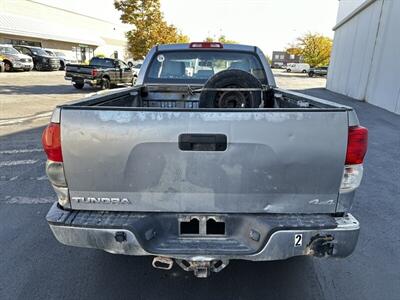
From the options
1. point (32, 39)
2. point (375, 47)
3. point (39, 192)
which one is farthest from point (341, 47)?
point (32, 39)

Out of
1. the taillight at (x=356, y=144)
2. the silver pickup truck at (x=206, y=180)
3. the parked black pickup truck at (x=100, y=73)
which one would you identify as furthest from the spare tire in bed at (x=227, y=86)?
the parked black pickup truck at (x=100, y=73)

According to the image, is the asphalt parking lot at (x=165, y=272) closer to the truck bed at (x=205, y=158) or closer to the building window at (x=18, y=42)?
the truck bed at (x=205, y=158)

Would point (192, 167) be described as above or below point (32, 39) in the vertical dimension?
below

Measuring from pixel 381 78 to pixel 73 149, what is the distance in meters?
16.4

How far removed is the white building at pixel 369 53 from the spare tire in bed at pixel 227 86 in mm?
12091

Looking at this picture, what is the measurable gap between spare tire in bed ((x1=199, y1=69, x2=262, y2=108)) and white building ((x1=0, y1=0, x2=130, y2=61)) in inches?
1438

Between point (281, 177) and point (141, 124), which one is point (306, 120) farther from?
point (141, 124)

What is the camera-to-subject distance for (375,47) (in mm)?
15852

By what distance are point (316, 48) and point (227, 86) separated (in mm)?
64043

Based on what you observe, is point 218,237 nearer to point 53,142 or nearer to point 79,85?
point 53,142

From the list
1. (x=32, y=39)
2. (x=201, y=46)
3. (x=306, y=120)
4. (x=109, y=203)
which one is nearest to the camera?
(x=306, y=120)

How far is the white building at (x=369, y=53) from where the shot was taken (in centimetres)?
1380

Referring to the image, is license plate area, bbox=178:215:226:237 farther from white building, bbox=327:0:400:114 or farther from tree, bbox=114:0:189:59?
tree, bbox=114:0:189:59

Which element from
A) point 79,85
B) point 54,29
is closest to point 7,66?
point 79,85
